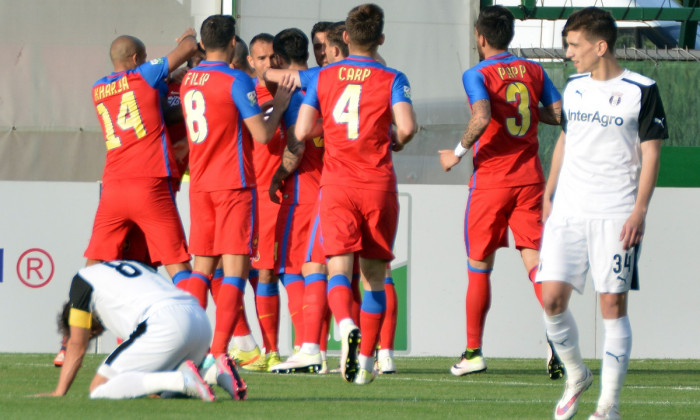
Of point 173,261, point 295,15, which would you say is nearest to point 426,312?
point 173,261

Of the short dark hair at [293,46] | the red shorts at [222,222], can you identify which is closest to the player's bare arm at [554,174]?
the red shorts at [222,222]

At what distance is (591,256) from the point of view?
5207 mm

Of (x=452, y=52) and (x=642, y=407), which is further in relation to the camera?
(x=452, y=52)

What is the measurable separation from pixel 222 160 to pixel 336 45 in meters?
0.96

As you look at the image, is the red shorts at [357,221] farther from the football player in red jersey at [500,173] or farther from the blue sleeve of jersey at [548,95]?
the blue sleeve of jersey at [548,95]

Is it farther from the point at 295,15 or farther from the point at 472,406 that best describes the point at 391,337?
the point at 295,15

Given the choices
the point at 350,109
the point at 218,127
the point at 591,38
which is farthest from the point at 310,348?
the point at 591,38

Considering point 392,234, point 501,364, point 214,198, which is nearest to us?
point 392,234

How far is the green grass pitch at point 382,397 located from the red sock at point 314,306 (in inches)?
9.9

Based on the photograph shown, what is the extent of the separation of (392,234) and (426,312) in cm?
313

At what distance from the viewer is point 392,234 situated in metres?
6.75

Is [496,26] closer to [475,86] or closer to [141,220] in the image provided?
[475,86]

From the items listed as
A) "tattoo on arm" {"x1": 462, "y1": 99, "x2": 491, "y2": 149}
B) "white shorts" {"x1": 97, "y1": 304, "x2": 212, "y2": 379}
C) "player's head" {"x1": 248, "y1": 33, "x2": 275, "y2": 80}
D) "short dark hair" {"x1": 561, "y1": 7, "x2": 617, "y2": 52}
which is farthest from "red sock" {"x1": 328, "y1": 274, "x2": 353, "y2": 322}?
"player's head" {"x1": 248, "y1": 33, "x2": 275, "y2": 80}

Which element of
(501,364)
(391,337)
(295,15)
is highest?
(295,15)
